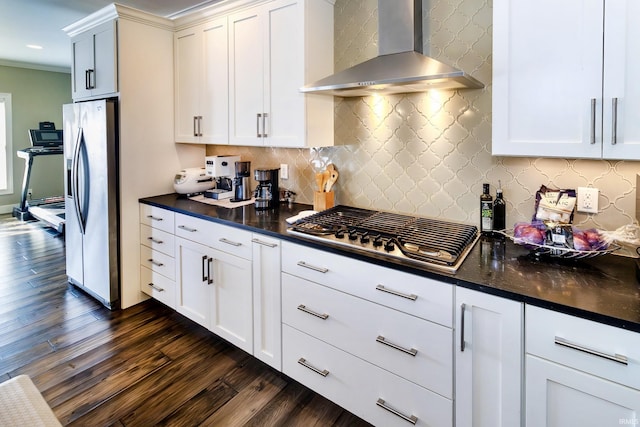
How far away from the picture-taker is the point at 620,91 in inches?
51.6

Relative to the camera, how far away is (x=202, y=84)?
9.39 ft

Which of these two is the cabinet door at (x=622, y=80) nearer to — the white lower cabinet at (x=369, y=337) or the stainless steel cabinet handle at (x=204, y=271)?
the white lower cabinet at (x=369, y=337)

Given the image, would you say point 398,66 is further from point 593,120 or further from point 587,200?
point 587,200

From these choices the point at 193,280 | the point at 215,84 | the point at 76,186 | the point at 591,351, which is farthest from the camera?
the point at 76,186

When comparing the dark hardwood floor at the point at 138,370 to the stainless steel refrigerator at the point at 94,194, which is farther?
the stainless steel refrigerator at the point at 94,194

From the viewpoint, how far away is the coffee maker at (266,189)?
2.57 m

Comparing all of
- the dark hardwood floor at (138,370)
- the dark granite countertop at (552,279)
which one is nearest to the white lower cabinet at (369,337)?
the dark granite countertop at (552,279)

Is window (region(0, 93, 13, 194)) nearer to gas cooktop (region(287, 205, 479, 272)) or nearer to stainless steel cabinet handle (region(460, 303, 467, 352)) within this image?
gas cooktop (region(287, 205, 479, 272))

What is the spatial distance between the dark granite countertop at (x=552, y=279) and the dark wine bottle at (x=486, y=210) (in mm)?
73

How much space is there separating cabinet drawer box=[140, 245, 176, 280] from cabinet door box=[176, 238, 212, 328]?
91 millimetres

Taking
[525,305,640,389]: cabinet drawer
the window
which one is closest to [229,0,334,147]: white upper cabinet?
[525,305,640,389]: cabinet drawer

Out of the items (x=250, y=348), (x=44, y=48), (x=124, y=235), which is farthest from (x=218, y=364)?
(x=44, y=48)

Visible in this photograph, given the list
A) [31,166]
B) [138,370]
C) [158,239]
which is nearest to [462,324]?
[138,370]

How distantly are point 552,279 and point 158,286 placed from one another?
8.73ft
